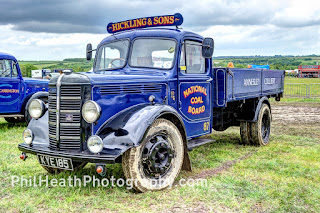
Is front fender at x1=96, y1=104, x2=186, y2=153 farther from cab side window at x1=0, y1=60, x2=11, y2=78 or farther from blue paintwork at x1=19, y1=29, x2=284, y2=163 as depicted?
cab side window at x1=0, y1=60, x2=11, y2=78

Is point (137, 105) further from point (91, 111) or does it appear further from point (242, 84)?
point (242, 84)

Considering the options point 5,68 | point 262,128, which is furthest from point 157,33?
point 5,68

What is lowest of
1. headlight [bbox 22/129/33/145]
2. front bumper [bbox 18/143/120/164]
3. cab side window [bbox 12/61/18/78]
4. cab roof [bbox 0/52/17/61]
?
front bumper [bbox 18/143/120/164]

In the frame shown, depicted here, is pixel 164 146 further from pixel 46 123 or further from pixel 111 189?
pixel 46 123

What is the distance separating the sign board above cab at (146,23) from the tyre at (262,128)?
3.27 m

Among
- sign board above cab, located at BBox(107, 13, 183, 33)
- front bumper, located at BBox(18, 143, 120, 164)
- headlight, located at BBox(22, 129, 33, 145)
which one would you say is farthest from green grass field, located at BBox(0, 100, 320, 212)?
sign board above cab, located at BBox(107, 13, 183, 33)

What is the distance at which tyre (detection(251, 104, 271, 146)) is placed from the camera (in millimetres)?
7527

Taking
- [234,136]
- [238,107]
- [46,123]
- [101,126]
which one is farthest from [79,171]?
[234,136]

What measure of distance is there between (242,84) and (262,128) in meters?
1.61

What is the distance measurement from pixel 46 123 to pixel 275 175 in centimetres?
358

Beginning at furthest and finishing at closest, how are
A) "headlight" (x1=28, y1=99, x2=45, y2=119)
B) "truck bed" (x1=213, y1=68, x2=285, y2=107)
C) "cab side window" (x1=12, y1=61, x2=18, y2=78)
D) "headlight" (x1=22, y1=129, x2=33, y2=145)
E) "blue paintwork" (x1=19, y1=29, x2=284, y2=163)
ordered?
"cab side window" (x1=12, y1=61, x2=18, y2=78) < "truck bed" (x1=213, y1=68, x2=285, y2=107) < "headlight" (x1=28, y1=99, x2=45, y2=119) < "headlight" (x1=22, y1=129, x2=33, y2=145) < "blue paintwork" (x1=19, y1=29, x2=284, y2=163)

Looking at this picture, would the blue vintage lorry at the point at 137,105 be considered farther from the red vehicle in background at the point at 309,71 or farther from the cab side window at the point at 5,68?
the red vehicle in background at the point at 309,71

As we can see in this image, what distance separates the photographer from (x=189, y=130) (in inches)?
226

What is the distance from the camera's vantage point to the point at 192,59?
5.79 meters
